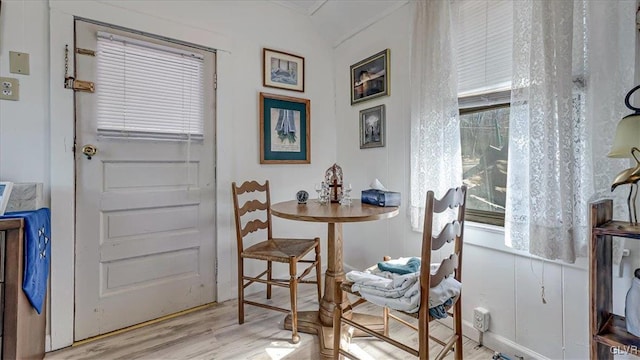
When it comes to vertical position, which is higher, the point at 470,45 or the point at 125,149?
the point at 470,45

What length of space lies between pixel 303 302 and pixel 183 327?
0.86 metres

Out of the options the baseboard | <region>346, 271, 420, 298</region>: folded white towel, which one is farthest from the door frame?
the baseboard

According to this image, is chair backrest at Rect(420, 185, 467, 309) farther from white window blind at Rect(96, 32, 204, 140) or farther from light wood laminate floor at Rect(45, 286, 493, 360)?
white window blind at Rect(96, 32, 204, 140)

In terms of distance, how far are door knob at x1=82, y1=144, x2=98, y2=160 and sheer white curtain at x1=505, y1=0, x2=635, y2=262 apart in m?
2.44

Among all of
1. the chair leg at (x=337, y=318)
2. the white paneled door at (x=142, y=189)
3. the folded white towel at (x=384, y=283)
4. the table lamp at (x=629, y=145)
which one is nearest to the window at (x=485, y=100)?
the table lamp at (x=629, y=145)

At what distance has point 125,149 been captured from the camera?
6.46 feet

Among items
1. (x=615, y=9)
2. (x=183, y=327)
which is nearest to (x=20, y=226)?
(x=183, y=327)

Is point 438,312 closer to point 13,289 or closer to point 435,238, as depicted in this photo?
point 435,238

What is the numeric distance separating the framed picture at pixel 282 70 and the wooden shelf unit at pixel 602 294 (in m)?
2.31

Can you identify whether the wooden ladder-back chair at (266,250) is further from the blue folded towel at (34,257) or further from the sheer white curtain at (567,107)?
the sheer white curtain at (567,107)

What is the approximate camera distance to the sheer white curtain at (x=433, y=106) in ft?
5.95

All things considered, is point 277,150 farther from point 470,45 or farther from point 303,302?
point 470,45

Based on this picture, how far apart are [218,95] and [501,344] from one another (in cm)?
251

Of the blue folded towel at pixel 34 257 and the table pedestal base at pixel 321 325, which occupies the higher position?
the blue folded towel at pixel 34 257
